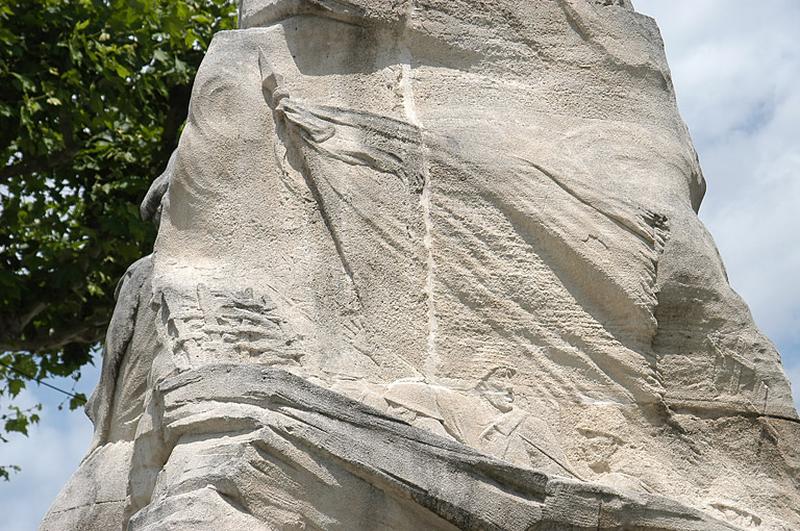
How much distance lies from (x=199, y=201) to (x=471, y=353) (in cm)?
111

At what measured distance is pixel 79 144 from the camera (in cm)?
1367

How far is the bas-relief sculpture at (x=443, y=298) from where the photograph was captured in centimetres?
612

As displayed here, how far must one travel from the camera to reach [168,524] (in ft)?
19.2

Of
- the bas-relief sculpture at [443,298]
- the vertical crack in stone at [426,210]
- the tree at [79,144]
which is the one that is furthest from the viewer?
the tree at [79,144]

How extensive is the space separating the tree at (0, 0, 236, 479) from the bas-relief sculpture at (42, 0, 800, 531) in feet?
20.5

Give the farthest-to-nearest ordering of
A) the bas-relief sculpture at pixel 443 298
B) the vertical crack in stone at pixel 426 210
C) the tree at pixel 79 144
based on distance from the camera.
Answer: the tree at pixel 79 144 < the vertical crack in stone at pixel 426 210 < the bas-relief sculpture at pixel 443 298

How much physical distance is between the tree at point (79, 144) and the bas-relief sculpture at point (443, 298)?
6.25 meters

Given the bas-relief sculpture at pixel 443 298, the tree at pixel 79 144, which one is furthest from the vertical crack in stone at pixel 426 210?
the tree at pixel 79 144

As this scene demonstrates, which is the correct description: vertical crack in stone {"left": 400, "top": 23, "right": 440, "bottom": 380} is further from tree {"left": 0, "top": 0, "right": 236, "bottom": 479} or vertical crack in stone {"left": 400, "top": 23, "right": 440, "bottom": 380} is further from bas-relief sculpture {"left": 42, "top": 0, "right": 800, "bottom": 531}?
tree {"left": 0, "top": 0, "right": 236, "bottom": 479}

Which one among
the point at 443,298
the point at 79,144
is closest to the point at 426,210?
the point at 443,298

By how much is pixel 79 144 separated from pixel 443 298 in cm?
741

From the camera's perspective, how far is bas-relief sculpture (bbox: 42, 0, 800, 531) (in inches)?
241

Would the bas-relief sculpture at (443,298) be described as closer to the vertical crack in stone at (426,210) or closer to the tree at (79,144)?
the vertical crack in stone at (426,210)

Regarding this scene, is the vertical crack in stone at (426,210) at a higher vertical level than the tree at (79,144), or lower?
lower
